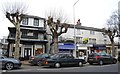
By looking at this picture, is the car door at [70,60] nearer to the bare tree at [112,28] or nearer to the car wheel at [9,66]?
the car wheel at [9,66]

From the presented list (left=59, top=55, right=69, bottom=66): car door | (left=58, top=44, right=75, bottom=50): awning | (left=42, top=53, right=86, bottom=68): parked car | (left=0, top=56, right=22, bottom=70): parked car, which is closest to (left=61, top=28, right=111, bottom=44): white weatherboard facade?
(left=58, top=44, right=75, bottom=50): awning

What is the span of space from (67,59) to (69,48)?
20757 millimetres

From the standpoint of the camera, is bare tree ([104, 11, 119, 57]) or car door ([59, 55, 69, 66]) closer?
car door ([59, 55, 69, 66])

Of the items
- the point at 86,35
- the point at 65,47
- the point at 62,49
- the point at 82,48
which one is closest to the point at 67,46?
the point at 65,47

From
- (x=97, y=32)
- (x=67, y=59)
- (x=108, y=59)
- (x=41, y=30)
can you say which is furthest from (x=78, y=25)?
(x=67, y=59)

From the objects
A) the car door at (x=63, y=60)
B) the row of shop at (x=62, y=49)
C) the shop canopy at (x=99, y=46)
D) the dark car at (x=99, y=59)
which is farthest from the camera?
the shop canopy at (x=99, y=46)

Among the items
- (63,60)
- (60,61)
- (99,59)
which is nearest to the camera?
(60,61)

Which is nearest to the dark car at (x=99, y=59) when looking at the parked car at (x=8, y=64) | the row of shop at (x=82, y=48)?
the parked car at (x=8, y=64)

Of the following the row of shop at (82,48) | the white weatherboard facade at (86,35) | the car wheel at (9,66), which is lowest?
the car wheel at (9,66)

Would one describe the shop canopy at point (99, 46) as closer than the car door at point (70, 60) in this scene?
No

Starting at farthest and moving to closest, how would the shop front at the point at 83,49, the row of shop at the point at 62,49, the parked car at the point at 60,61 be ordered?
the shop front at the point at 83,49 < the row of shop at the point at 62,49 < the parked car at the point at 60,61

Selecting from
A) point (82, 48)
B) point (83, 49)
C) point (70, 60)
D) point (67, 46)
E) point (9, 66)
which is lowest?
point (9, 66)

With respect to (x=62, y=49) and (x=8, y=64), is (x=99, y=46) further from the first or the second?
(x=8, y=64)

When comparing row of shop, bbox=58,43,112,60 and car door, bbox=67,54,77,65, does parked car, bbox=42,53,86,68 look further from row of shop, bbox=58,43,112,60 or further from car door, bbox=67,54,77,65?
row of shop, bbox=58,43,112,60
